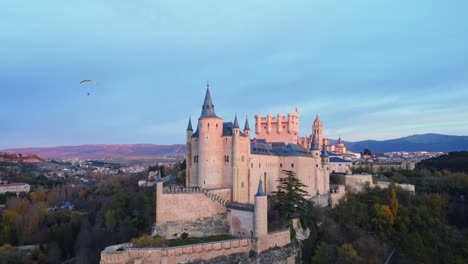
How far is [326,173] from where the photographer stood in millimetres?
43375


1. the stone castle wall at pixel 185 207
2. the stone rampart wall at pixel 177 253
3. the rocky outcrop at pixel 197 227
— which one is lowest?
the stone rampart wall at pixel 177 253

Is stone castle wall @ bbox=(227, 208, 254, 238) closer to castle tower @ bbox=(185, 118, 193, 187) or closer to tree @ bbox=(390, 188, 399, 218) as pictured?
castle tower @ bbox=(185, 118, 193, 187)

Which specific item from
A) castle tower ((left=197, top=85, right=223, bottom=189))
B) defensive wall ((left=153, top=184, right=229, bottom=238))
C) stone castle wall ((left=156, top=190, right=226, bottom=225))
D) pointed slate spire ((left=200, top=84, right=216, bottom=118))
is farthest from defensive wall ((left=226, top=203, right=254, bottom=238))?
pointed slate spire ((left=200, top=84, right=216, bottom=118))

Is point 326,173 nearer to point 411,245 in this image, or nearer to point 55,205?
point 411,245

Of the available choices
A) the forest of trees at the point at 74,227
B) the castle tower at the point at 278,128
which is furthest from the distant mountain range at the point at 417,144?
the forest of trees at the point at 74,227

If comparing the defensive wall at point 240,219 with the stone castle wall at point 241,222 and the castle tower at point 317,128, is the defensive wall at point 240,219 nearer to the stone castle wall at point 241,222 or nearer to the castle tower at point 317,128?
the stone castle wall at point 241,222

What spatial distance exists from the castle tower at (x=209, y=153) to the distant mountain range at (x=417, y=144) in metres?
121

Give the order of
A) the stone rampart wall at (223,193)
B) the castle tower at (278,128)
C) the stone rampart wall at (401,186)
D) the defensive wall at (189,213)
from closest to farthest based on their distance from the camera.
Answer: the defensive wall at (189,213)
the stone rampart wall at (223,193)
the stone rampart wall at (401,186)
the castle tower at (278,128)

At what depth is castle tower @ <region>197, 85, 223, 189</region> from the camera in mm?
34844

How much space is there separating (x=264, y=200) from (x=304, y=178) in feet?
40.3

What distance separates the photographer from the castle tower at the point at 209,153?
34.8 metres

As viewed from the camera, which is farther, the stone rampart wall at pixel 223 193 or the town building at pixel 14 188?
the town building at pixel 14 188

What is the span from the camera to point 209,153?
115 ft

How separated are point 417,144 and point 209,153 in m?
152
